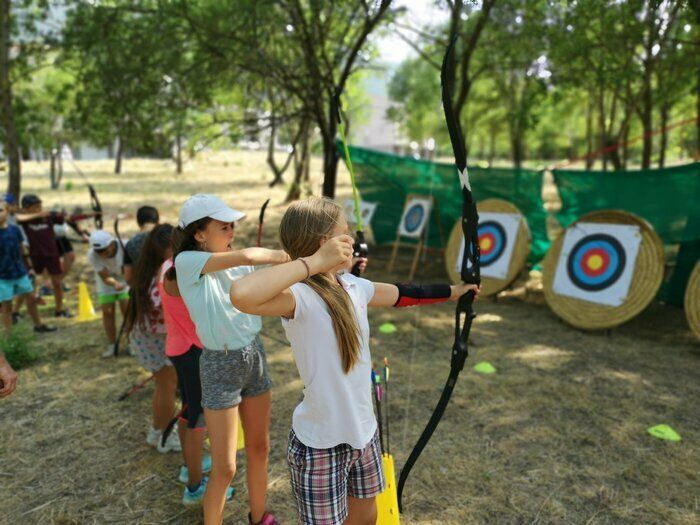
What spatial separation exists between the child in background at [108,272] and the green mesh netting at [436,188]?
3.24 m

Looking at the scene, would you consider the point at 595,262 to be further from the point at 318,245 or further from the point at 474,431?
the point at 318,245

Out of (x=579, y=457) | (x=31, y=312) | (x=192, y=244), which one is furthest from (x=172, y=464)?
(x=31, y=312)

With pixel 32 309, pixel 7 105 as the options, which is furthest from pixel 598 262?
pixel 7 105

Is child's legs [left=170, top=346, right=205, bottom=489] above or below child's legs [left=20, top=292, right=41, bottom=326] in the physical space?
above

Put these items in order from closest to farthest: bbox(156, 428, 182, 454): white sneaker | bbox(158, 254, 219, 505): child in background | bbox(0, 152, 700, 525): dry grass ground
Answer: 1. bbox(158, 254, 219, 505): child in background
2. bbox(0, 152, 700, 525): dry grass ground
3. bbox(156, 428, 182, 454): white sneaker

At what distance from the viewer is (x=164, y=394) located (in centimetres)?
265

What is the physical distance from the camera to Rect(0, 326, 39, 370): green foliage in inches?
150

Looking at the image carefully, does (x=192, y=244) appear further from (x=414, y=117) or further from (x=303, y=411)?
(x=414, y=117)

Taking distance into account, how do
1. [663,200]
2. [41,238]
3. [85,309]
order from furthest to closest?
[85,309]
[41,238]
[663,200]

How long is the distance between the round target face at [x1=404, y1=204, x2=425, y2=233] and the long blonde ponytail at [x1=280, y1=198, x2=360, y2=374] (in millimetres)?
5422

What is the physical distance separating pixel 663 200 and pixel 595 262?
0.84 metres

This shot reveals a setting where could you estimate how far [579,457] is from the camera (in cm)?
267

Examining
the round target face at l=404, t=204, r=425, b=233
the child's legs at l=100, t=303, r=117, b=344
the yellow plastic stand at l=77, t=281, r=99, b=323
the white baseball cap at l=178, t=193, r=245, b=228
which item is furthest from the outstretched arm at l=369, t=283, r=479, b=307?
the round target face at l=404, t=204, r=425, b=233

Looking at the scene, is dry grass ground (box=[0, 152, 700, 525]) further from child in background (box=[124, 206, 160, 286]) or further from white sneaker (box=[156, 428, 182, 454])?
child in background (box=[124, 206, 160, 286])
